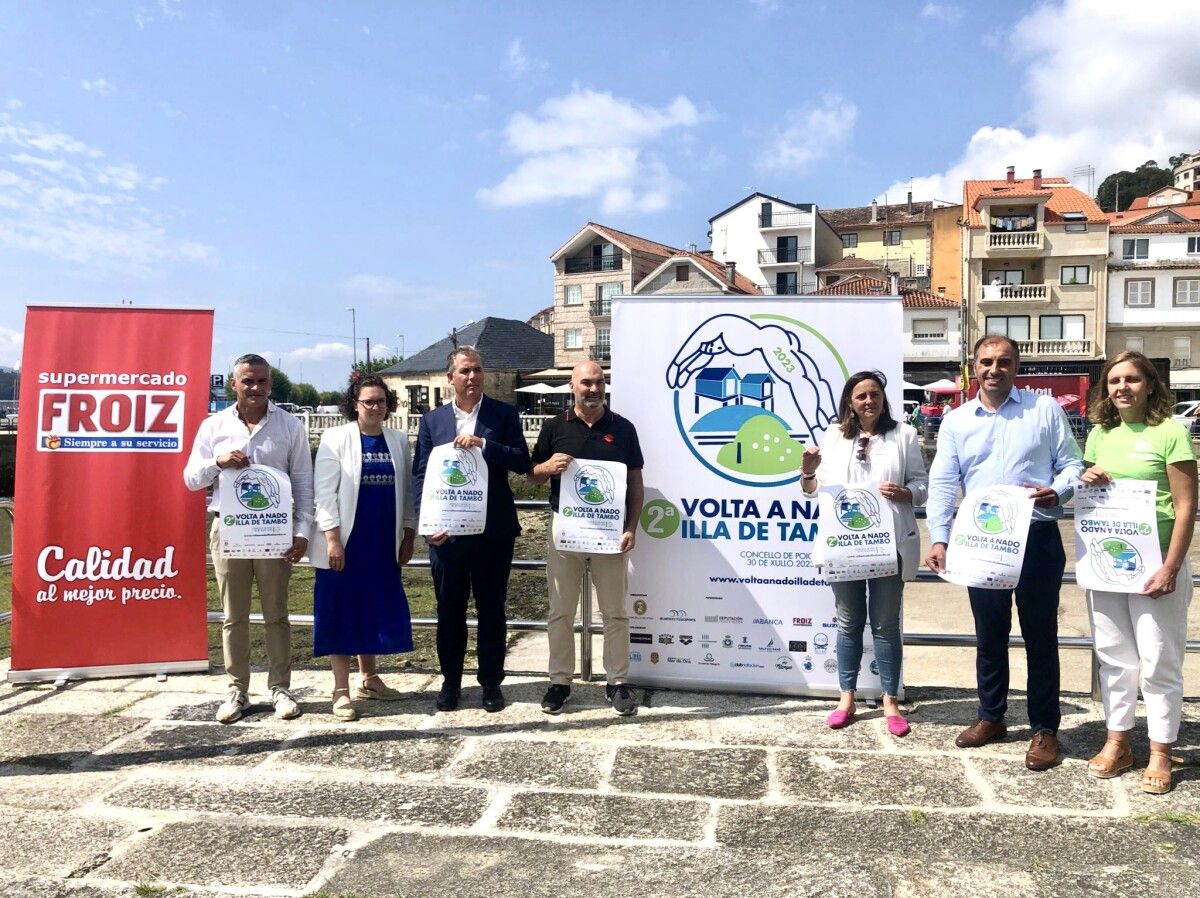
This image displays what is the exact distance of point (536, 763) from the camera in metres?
3.52

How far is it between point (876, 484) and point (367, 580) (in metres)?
2.42

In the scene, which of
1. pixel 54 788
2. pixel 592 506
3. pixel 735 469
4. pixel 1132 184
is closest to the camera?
pixel 54 788

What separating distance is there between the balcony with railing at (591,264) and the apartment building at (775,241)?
871 centimetres

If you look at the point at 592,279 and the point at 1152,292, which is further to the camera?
the point at 592,279

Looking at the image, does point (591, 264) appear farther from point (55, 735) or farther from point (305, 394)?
point (305, 394)

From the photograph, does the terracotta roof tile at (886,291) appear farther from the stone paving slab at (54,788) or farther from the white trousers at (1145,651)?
the stone paving slab at (54,788)

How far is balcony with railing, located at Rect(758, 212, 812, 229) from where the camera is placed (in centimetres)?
5212

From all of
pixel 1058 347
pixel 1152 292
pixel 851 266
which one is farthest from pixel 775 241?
pixel 1152 292

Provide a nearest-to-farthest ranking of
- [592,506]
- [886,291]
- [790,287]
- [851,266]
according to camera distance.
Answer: [592,506]
[886,291]
[851,266]
[790,287]

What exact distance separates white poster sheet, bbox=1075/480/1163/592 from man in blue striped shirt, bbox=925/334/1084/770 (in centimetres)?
12

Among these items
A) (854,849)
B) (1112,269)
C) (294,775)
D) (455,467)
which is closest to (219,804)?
(294,775)

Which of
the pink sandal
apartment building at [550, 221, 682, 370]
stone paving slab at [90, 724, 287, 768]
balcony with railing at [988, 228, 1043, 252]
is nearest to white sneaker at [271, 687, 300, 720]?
stone paving slab at [90, 724, 287, 768]

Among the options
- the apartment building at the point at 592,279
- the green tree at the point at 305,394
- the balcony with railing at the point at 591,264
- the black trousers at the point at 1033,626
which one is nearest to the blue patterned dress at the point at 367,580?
the black trousers at the point at 1033,626

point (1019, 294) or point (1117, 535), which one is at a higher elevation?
point (1019, 294)
